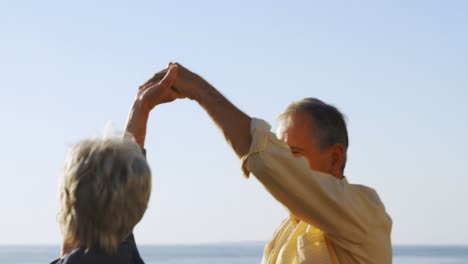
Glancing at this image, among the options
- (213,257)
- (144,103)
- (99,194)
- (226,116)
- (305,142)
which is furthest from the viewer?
(213,257)

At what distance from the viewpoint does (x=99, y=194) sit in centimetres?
341

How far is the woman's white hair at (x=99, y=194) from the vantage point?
11.2 feet

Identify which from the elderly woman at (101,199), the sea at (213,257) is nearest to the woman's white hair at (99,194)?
the elderly woman at (101,199)

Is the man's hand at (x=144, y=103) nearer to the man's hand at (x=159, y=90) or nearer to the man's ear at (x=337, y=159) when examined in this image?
the man's hand at (x=159, y=90)

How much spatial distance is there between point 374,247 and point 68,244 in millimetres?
1040

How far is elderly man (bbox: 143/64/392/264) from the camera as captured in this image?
12.6 ft

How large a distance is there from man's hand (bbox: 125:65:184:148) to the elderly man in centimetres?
2

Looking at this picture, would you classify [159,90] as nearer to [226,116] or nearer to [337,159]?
[226,116]

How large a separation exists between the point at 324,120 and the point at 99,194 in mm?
1082

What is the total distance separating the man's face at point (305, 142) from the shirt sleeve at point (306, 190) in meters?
0.22

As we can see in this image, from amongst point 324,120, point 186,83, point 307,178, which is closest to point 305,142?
point 324,120

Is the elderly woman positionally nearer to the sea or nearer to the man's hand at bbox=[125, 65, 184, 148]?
the man's hand at bbox=[125, 65, 184, 148]

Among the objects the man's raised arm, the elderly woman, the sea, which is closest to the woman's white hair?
the elderly woman

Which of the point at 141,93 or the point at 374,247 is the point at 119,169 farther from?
the point at 374,247
